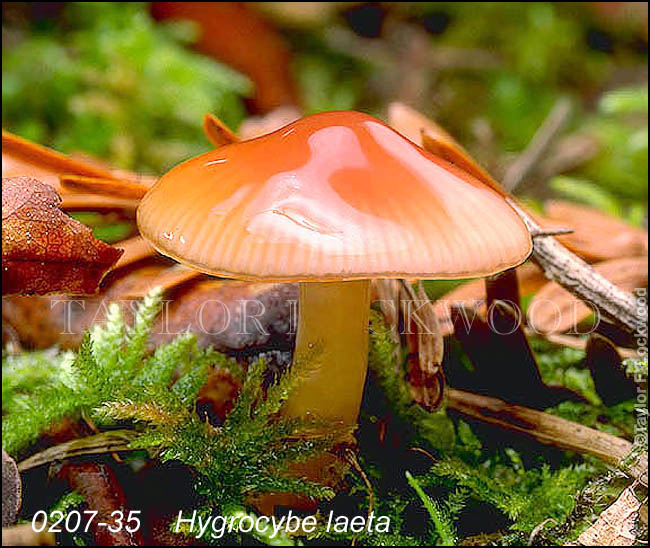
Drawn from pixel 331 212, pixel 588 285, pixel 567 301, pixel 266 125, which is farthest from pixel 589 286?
pixel 266 125

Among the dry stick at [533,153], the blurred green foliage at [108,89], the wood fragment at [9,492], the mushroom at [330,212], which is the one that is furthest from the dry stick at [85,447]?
the dry stick at [533,153]

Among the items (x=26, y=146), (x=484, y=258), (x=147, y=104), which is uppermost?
(x=484, y=258)

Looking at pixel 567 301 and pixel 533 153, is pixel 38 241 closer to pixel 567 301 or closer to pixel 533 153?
pixel 567 301

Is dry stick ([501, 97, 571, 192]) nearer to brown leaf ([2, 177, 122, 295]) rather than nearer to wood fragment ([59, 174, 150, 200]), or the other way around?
wood fragment ([59, 174, 150, 200])

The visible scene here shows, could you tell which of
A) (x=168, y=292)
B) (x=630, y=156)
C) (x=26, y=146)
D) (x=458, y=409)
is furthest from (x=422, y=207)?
(x=630, y=156)

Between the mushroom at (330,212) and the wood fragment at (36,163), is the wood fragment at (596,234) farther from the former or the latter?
the wood fragment at (36,163)

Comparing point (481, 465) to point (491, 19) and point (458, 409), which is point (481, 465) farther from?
point (491, 19)
